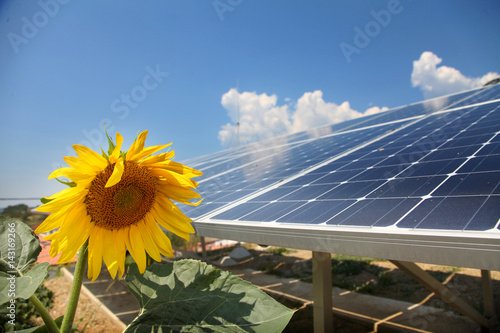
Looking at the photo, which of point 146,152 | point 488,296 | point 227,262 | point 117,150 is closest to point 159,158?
point 146,152

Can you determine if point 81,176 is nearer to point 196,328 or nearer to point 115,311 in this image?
point 196,328

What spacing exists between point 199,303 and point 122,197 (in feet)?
1.50

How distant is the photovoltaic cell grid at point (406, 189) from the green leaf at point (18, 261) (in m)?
2.35

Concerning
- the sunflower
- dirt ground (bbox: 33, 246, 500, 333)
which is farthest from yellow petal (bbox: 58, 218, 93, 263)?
dirt ground (bbox: 33, 246, 500, 333)

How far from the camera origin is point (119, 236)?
1114 mm

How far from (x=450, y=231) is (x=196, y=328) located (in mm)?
1983

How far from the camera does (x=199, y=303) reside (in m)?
0.84

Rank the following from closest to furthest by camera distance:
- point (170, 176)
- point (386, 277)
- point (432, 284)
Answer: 1. point (170, 176)
2. point (432, 284)
3. point (386, 277)

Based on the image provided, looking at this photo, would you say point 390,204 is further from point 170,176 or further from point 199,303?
point 199,303

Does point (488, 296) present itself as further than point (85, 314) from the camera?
No

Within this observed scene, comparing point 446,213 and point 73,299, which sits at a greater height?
point 73,299

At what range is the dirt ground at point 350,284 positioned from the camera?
7.29 m

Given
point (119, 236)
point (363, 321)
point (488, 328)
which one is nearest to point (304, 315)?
point (363, 321)

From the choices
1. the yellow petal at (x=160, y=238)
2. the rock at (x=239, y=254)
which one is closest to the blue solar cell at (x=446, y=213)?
the yellow petal at (x=160, y=238)
